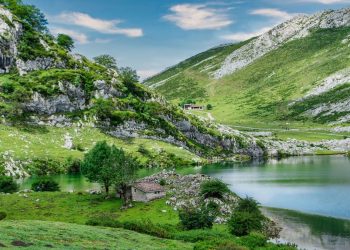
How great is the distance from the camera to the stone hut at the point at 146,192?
93750mm

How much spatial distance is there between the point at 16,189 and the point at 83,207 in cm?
3206

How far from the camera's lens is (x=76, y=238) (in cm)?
4894

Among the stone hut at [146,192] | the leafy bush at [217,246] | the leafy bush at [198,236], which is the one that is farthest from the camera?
the stone hut at [146,192]

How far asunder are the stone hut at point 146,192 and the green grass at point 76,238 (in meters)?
32.6

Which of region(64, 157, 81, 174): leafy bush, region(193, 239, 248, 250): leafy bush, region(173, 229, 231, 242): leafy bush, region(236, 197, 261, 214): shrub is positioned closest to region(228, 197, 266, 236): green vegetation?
region(236, 197, 261, 214): shrub

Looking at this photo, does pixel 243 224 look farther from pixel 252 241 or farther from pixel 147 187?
pixel 147 187

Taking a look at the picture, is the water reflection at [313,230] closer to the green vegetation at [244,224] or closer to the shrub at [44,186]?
the green vegetation at [244,224]

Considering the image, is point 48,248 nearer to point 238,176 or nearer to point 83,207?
point 83,207

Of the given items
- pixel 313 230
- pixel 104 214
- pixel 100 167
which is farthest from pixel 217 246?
pixel 100 167

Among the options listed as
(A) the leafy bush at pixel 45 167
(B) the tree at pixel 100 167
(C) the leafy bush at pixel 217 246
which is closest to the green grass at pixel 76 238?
(C) the leafy bush at pixel 217 246

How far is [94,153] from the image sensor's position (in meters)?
111

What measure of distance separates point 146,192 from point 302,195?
143 ft

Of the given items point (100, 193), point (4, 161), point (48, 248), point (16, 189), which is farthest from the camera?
point (4, 161)

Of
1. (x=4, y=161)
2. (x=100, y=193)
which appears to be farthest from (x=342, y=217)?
(x=4, y=161)
